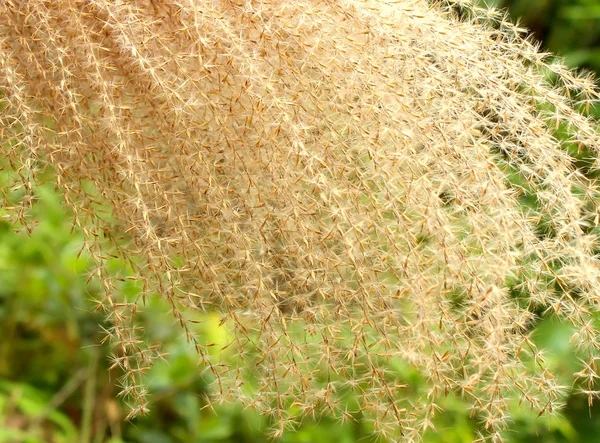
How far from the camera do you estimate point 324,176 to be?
0.71 meters

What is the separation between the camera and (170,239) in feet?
2.44

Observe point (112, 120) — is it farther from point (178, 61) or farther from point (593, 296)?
point (593, 296)

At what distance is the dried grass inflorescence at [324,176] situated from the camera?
0.72 metres

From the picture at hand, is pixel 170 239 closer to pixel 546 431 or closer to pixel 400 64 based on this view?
pixel 400 64

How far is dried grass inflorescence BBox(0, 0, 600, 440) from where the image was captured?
0.72 metres

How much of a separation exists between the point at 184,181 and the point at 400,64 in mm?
299

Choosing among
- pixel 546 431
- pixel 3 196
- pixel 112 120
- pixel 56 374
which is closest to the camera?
pixel 112 120

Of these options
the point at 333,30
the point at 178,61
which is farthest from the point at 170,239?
the point at 333,30

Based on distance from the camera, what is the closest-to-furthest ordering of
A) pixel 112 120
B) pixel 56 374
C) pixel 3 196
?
pixel 112 120
pixel 3 196
pixel 56 374

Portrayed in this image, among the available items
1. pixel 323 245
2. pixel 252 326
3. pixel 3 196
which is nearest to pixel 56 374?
pixel 3 196

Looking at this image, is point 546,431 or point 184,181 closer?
point 184,181

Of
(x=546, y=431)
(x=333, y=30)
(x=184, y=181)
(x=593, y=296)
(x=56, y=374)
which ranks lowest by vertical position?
(x=56, y=374)

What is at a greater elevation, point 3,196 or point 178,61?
point 178,61

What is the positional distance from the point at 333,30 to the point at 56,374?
134 cm
